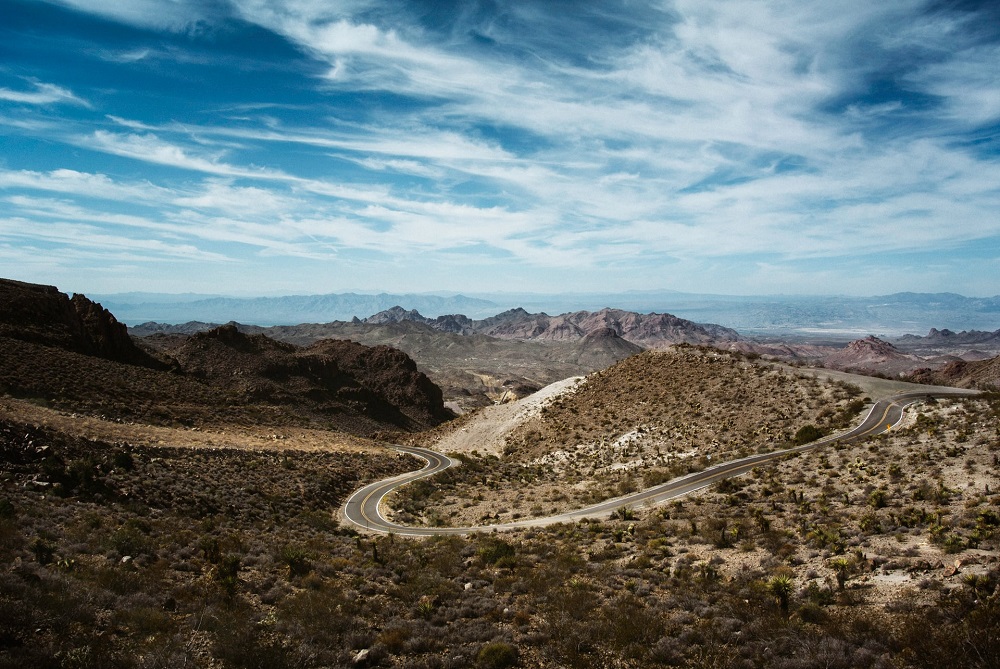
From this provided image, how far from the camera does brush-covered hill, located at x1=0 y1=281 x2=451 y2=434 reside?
3881 cm

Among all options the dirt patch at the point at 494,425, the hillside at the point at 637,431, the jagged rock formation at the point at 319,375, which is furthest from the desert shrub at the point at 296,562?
the jagged rock formation at the point at 319,375

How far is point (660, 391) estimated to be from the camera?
4875cm

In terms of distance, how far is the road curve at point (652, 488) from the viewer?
2591 cm

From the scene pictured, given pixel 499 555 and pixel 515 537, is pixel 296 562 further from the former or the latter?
pixel 515 537

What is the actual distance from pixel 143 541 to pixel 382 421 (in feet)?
259

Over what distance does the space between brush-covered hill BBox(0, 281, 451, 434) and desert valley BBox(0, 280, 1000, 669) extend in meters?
0.51

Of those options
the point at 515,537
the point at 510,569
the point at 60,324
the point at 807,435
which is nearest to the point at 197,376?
the point at 60,324

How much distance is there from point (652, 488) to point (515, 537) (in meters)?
10.4

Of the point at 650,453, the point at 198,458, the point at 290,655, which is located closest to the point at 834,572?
the point at 290,655

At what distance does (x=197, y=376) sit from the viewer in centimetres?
7756

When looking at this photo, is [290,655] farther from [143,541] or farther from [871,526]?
[871,526]

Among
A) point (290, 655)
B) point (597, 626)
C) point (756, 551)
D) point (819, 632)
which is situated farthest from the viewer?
point (756, 551)

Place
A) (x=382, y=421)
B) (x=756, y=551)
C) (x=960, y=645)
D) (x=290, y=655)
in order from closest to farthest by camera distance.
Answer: (x=960, y=645) < (x=290, y=655) < (x=756, y=551) < (x=382, y=421)

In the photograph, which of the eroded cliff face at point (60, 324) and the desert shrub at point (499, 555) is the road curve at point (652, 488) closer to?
the desert shrub at point (499, 555)
